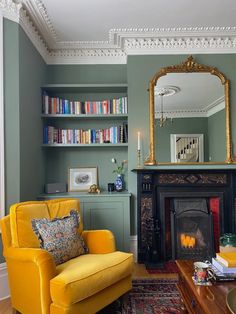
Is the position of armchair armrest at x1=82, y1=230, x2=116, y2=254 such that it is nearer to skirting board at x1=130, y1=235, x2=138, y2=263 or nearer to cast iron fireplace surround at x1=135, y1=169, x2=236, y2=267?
cast iron fireplace surround at x1=135, y1=169, x2=236, y2=267

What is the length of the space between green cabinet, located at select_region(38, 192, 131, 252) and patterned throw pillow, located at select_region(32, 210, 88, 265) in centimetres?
82

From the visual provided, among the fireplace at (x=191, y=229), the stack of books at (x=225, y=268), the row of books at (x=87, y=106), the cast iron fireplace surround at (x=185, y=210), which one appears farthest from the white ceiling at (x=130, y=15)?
the stack of books at (x=225, y=268)

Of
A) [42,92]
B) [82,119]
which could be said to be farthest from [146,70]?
[42,92]

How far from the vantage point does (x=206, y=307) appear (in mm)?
1267

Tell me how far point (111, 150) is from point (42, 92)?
3.89 feet

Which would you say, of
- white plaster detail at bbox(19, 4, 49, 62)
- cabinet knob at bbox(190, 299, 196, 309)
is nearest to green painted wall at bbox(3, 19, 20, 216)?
white plaster detail at bbox(19, 4, 49, 62)

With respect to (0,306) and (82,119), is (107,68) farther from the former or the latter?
(0,306)

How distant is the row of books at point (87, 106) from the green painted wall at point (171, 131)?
56cm

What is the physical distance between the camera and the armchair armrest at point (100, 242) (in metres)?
2.34

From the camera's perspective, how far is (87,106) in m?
3.43

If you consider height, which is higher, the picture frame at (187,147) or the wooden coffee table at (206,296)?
the picture frame at (187,147)

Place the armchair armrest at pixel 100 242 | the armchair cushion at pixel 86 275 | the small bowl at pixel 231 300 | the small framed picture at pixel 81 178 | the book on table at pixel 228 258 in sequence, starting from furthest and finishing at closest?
1. the small framed picture at pixel 81 178
2. the armchair armrest at pixel 100 242
3. the armchair cushion at pixel 86 275
4. the book on table at pixel 228 258
5. the small bowl at pixel 231 300

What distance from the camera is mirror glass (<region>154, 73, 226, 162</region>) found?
3246mm

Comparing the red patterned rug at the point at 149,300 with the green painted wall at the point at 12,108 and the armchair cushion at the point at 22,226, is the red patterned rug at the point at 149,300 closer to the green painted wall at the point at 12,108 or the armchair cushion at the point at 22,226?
the armchair cushion at the point at 22,226
